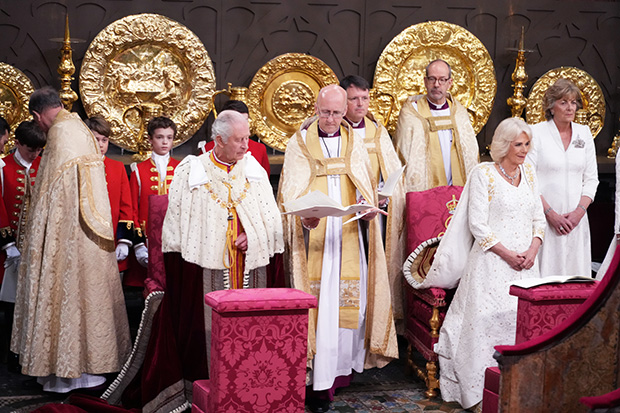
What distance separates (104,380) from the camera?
5.45 m

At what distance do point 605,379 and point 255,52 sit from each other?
5.46 m

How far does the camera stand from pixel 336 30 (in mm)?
8227

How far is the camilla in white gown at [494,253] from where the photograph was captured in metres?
5.06

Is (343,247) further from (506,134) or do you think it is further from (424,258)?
(506,134)

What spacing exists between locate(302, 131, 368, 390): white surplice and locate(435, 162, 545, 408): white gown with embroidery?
26.7 inches

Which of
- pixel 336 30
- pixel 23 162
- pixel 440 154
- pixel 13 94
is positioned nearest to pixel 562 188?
pixel 440 154

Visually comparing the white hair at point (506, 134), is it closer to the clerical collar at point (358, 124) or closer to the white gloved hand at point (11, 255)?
the clerical collar at point (358, 124)

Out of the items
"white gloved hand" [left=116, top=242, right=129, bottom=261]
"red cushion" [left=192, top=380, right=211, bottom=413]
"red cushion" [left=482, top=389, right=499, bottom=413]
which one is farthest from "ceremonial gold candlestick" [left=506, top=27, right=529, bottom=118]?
"red cushion" [left=192, top=380, right=211, bottom=413]

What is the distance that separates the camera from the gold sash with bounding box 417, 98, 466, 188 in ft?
21.7

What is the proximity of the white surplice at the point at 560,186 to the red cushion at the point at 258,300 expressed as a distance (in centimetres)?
284

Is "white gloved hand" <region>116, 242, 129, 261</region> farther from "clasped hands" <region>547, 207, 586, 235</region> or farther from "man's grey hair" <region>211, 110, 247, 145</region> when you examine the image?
"clasped hands" <region>547, 207, 586, 235</region>

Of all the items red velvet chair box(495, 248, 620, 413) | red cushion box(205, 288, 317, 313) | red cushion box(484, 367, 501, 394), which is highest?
red cushion box(205, 288, 317, 313)

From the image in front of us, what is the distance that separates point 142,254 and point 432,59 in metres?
3.97

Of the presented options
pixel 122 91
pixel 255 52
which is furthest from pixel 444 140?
pixel 122 91
